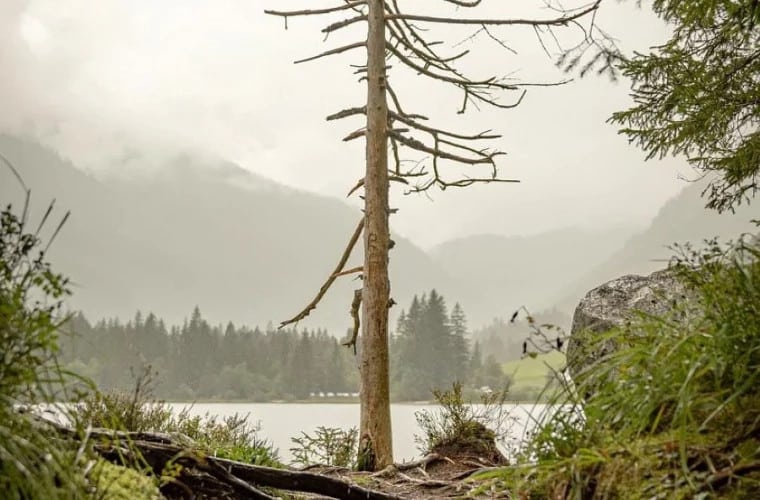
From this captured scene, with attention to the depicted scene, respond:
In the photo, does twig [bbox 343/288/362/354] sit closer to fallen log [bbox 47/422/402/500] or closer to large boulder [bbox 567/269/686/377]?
large boulder [bbox 567/269/686/377]

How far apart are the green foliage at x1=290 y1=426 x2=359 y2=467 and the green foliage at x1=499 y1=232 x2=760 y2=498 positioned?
7.55 m

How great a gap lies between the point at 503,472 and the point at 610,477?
0.48 meters

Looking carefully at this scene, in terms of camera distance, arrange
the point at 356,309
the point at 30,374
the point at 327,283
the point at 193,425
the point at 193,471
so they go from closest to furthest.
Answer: the point at 30,374, the point at 193,471, the point at 193,425, the point at 356,309, the point at 327,283

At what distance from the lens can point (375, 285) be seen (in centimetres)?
1018

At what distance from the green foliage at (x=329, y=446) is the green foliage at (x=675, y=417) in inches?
297

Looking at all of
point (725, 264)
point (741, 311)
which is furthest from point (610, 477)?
point (725, 264)

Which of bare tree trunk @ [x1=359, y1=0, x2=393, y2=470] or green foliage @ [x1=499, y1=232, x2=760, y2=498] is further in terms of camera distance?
bare tree trunk @ [x1=359, y1=0, x2=393, y2=470]

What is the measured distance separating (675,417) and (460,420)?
7.88m

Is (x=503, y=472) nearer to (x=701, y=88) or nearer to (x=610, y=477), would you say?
(x=610, y=477)

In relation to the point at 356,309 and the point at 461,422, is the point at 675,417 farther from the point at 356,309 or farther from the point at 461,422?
the point at 356,309

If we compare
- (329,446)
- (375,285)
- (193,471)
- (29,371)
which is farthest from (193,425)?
(29,371)

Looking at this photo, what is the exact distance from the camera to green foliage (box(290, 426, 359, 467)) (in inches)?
381

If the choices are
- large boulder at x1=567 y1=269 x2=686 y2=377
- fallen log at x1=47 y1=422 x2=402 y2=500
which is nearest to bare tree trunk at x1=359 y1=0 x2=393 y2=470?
large boulder at x1=567 y1=269 x2=686 y2=377

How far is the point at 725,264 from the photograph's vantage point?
2.67 m
